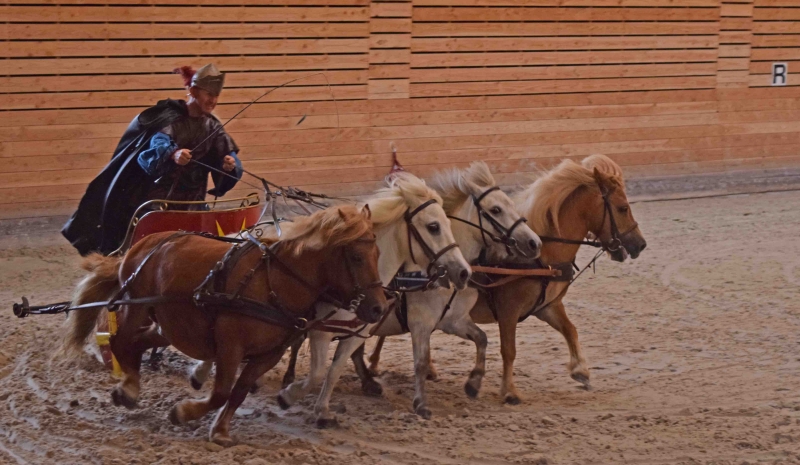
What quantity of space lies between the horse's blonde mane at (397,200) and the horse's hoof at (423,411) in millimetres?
1066

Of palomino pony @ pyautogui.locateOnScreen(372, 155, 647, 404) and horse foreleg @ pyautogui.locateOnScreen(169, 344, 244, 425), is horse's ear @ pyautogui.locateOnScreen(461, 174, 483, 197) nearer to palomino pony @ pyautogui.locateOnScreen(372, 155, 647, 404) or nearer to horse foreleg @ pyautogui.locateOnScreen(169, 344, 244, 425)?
palomino pony @ pyautogui.locateOnScreen(372, 155, 647, 404)

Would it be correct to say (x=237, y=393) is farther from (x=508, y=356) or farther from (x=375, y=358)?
(x=508, y=356)

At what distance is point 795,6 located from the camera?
15.0 meters

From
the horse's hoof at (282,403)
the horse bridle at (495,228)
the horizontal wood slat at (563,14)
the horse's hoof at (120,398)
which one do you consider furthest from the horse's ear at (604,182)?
the horizontal wood slat at (563,14)

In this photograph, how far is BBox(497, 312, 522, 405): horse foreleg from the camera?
5.83 m

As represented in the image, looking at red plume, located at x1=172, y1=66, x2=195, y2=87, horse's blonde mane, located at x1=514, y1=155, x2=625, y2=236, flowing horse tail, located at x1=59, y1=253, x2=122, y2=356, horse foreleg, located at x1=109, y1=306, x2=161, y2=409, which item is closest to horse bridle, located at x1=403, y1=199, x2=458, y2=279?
horse's blonde mane, located at x1=514, y1=155, x2=625, y2=236

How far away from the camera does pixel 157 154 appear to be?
599cm

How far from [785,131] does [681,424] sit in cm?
1119

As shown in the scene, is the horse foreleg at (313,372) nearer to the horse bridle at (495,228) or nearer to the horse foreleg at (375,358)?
the horse foreleg at (375,358)

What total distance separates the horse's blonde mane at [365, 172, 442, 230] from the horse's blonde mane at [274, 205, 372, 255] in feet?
1.69

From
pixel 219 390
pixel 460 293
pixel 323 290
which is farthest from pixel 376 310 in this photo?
pixel 460 293

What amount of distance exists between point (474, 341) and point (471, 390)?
293mm

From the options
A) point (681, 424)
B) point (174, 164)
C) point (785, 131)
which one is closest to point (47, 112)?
point (174, 164)

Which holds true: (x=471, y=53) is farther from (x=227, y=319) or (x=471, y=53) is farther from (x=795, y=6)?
(x=227, y=319)
